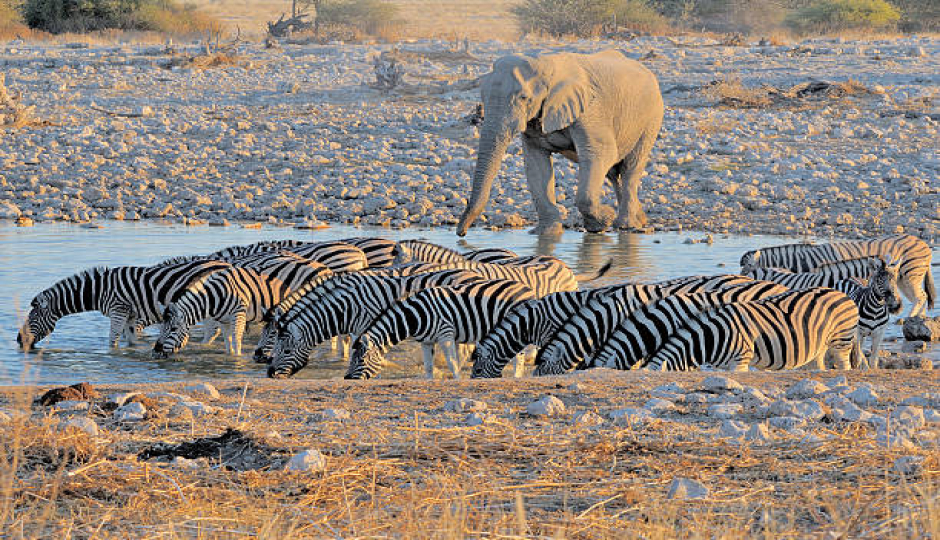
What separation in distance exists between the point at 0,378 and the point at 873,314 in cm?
571

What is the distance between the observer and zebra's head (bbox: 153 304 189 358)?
30.9ft

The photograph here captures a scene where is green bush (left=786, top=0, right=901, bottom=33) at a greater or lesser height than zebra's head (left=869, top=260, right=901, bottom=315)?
greater

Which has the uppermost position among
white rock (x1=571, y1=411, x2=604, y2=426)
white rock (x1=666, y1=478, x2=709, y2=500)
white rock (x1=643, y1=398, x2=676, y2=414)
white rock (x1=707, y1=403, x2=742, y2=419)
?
white rock (x1=666, y1=478, x2=709, y2=500)

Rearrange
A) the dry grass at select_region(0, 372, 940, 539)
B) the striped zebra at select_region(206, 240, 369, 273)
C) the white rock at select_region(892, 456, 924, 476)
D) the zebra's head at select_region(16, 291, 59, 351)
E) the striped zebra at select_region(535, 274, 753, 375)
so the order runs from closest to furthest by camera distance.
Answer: the dry grass at select_region(0, 372, 940, 539), the white rock at select_region(892, 456, 924, 476), the striped zebra at select_region(535, 274, 753, 375), the zebra's head at select_region(16, 291, 59, 351), the striped zebra at select_region(206, 240, 369, 273)

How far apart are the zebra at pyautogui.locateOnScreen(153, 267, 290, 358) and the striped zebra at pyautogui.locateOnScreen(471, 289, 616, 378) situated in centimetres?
202

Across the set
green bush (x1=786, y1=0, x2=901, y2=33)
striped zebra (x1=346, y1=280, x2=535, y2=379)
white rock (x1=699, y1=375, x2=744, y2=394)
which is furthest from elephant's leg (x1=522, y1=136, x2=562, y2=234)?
green bush (x1=786, y1=0, x2=901, y2=33)

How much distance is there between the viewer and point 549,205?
14.7 m

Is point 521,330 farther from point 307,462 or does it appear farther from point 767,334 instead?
point 307,462

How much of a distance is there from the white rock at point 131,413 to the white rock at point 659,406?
84.8 inches

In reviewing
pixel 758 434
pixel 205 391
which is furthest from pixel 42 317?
pixel 758 434

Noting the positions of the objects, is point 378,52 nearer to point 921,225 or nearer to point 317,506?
point 921,225

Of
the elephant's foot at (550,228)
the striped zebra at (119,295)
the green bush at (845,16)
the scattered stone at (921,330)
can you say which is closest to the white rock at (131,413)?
the striped zebra at (119,295)

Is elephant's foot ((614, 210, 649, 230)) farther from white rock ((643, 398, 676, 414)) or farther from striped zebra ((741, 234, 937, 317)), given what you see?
white rock ((643, 398, 676, 414))

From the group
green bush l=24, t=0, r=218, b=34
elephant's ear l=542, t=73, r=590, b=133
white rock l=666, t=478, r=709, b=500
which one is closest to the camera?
white rock l=666, t=478, r=709, b=500
